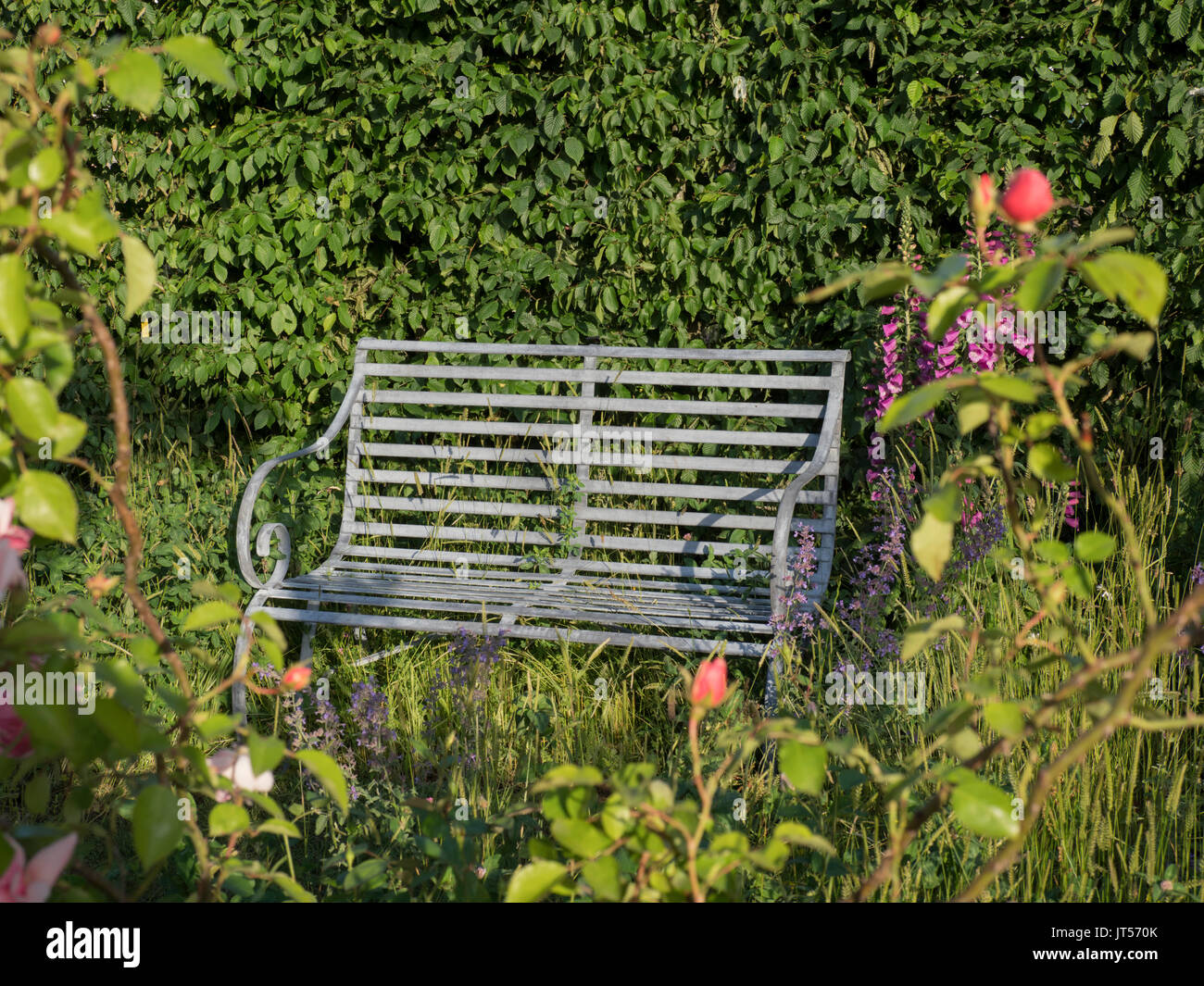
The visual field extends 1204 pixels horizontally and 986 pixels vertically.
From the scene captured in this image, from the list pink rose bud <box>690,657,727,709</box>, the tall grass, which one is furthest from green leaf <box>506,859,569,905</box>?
the tall grass

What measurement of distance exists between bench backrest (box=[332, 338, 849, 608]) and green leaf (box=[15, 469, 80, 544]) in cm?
256

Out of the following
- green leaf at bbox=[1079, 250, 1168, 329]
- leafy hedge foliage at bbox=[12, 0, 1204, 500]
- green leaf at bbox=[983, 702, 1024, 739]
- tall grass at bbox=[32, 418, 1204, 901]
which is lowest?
tall grass at bbox=[32, 418, 1204, 901]

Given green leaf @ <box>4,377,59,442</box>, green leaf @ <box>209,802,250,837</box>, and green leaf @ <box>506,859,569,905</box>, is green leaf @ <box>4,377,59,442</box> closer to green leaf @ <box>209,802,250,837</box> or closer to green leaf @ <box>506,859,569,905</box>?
green leaf @ <box>209,802,250,837</box>

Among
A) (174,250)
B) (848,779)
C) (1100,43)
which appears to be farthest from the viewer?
(174,250)

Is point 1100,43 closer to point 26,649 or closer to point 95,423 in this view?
point 26,649

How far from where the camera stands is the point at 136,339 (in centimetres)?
441

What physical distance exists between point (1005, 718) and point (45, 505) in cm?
85

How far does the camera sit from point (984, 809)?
88 centimetres

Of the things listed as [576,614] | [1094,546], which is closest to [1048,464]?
[1094,546]

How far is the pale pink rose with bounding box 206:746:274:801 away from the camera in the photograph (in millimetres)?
1003

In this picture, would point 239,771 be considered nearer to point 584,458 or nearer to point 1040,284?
point 1040,284
